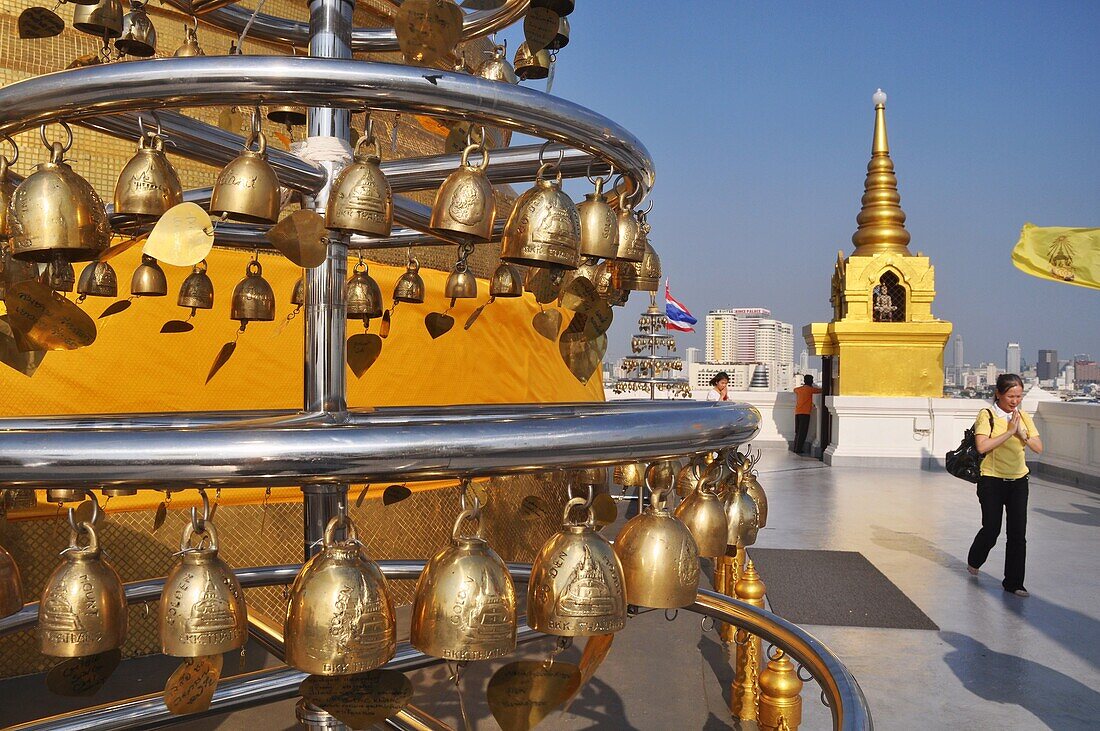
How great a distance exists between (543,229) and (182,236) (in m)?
0.49

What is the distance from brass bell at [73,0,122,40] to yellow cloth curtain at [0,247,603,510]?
5.51 feet

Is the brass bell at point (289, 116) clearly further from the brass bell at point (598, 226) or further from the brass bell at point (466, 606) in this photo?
the brass bell at point (466, 606)

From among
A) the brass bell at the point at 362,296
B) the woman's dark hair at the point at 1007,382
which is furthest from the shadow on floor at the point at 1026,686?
the brass bell at the point at 362,296

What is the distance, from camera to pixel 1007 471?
5.56 metres

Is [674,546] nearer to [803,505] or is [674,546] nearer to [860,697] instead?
[860,697]

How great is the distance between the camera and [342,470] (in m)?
0.83

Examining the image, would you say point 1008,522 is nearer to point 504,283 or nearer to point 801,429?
point 504,283

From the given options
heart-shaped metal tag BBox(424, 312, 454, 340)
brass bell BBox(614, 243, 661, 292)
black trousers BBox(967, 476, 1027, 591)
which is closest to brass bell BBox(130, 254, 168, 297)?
heart-shaped metal tag BBox(424, 312, 454, 340)

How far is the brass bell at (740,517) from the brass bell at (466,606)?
0.69 meters

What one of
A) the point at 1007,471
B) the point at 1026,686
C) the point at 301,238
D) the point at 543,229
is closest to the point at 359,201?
the point at 301,238

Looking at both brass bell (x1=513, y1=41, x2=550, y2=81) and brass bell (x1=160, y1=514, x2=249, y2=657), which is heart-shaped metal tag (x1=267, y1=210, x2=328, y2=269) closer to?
brass bell (x1=160, y1=514, x2=249, y2=657)

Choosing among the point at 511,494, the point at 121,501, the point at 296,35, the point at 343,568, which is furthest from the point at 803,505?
the point at 343,568

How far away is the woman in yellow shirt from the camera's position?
17.8 ft

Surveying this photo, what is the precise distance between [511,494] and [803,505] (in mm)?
4787
